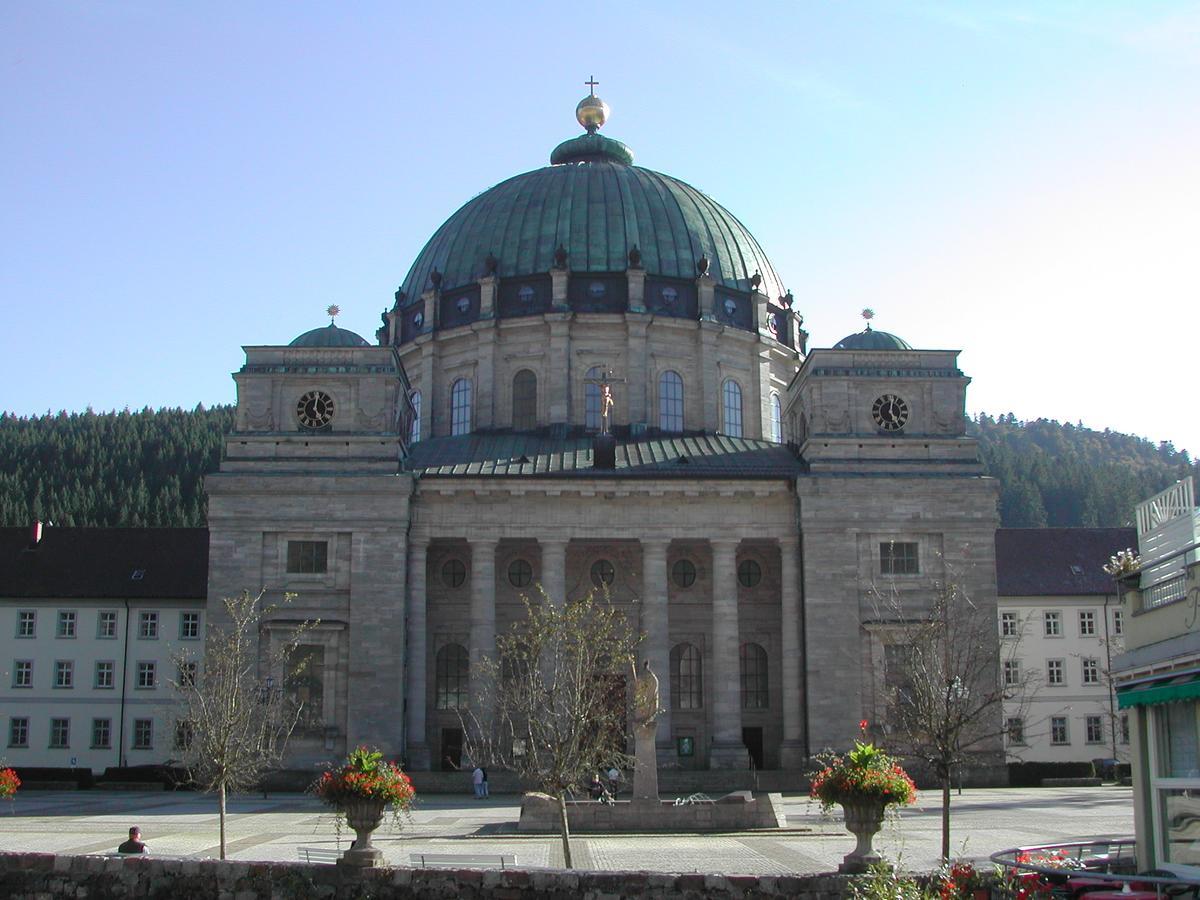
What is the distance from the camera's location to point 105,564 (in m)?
69.6

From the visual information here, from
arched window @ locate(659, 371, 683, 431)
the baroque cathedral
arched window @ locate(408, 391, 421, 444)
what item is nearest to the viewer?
the baroque cathedral

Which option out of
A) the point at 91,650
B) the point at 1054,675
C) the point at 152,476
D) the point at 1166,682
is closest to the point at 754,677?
the point at 1054,675

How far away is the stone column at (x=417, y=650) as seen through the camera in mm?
56250

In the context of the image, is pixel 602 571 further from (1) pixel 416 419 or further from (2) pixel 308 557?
(1) pixel 416 419

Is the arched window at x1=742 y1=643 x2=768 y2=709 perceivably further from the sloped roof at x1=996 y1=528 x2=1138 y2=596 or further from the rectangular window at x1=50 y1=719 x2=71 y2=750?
the rectangular window at x1=50 y1=719 x2=71 y2=750

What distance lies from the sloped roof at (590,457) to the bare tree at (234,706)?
9436 mm

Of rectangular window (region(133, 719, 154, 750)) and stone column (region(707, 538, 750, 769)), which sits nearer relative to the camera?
stone column (region(707, 538, 750, 769))

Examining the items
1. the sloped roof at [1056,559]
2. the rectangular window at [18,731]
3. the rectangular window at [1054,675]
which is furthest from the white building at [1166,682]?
the rectangular window at [18,731]

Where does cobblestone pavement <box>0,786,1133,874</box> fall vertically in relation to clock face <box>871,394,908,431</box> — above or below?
below

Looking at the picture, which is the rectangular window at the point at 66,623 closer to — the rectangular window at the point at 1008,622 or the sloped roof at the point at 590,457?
the sloped roof at the point at 590,457

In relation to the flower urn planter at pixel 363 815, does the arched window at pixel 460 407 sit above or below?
above

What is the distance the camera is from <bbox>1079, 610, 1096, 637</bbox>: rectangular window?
73438mm

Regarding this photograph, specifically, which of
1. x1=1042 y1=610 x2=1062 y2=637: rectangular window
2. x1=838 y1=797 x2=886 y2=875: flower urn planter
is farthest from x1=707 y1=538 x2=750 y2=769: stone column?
x1=838 y1=797 x2=886 y2=875: flower urn planter

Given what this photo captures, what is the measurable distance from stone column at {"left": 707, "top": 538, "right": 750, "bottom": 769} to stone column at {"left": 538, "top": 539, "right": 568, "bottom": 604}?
6.01m
